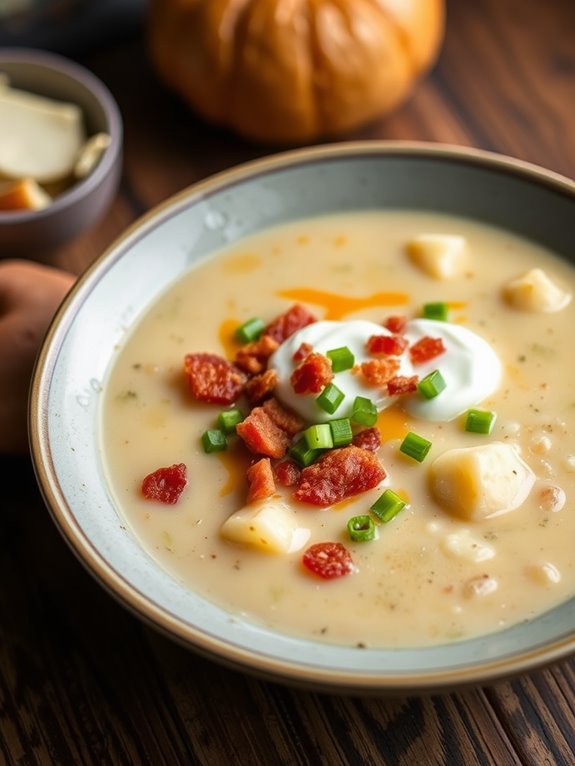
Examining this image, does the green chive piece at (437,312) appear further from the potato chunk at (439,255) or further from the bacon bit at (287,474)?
the bacon bit at (287,474)

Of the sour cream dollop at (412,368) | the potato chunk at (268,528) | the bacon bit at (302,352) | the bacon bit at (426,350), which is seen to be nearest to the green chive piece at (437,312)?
the sour cream dollop at (412,368)

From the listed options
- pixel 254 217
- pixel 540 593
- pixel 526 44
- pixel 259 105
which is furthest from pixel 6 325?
pixel 526 44

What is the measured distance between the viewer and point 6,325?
331 cm

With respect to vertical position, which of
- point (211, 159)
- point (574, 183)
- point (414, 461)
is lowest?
point (211, 159)

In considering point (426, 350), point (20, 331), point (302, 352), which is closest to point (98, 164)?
point (20, 331)

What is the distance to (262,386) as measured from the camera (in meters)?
3.00

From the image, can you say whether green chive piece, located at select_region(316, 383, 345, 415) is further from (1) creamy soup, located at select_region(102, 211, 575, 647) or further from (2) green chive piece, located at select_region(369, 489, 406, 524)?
(2) green chive piece, located at select_region(369, 489, 406, 524)

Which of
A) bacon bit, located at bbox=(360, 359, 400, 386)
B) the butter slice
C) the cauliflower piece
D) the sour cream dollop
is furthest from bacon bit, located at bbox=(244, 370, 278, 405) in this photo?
the butter slice

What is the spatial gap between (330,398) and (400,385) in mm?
211

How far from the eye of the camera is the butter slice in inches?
158

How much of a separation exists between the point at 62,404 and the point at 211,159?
173 centimetres

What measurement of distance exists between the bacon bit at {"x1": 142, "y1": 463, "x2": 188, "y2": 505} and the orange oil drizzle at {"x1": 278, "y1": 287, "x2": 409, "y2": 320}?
74 centimetres

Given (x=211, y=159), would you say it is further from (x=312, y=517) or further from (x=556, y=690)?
(x=556, y=690)

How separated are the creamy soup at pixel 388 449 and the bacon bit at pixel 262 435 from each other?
0.19 feet
